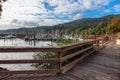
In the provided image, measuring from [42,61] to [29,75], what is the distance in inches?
27.1

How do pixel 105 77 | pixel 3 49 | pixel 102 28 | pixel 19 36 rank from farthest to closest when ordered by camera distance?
pixel 19 36 → pixel 102 28 → pixel 105 77 → pixel 3 49

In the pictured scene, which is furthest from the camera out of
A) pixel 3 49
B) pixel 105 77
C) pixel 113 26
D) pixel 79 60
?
pixel 113 26

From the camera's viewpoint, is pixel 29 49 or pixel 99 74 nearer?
pixel 29 49

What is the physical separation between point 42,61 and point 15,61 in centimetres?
90

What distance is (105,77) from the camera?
22.3 ft

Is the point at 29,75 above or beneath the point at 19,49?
beneath

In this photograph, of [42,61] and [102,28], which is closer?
[42,61]

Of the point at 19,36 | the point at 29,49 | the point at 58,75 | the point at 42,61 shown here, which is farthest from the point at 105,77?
the point at 19,36

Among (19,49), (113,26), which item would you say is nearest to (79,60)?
(19,49)

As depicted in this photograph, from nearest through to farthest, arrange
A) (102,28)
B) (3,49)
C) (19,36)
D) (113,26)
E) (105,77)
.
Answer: (3,49) → (105,77) → (113,26) → (102,28) → (19,36)

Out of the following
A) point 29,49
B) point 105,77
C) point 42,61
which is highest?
point 29,49

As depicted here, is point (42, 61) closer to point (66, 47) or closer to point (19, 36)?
point (66, 47)

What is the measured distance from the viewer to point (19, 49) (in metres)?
6.47

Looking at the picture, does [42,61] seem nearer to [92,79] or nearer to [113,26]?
[92,79]
